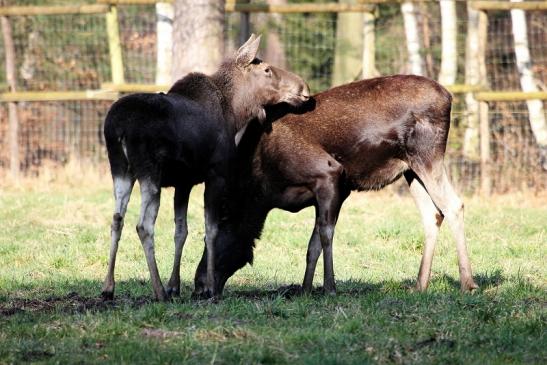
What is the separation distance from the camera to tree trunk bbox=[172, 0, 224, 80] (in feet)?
48.0

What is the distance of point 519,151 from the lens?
50.8 ft

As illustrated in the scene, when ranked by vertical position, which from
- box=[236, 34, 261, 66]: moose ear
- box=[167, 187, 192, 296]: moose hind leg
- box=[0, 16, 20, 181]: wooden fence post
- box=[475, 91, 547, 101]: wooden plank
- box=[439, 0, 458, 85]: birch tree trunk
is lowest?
box=[0, 16, 20, 181]: wooden fence post

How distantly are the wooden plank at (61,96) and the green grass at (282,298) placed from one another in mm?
2616

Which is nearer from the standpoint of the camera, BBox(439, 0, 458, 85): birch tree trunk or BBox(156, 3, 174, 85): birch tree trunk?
BBox(156, 3, 174, 85): birch tree trunk

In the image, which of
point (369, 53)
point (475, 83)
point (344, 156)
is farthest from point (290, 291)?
point (475, 83)

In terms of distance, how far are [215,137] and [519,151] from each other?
8373 mm

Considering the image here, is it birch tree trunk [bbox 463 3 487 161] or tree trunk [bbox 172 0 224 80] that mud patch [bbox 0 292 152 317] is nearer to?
tree trunk [bbox 172 0 224 80]

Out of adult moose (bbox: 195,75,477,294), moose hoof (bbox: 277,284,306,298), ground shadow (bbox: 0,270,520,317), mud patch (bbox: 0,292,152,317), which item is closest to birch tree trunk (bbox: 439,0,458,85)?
ground shadow (bbox: 0,270,520,317)

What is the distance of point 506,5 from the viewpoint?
15062mm

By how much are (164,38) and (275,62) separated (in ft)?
14.5

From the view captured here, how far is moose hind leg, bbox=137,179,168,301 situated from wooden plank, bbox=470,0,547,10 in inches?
345

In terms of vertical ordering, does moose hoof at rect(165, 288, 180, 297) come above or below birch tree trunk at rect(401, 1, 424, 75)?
below

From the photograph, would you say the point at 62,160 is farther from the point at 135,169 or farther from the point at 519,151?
the point at 135,169

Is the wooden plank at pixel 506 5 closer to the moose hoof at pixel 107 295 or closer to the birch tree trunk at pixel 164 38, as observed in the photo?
the birch tree trunk at pixel 164 38
